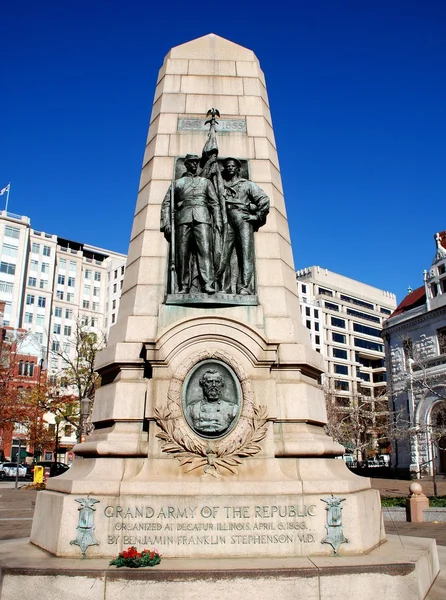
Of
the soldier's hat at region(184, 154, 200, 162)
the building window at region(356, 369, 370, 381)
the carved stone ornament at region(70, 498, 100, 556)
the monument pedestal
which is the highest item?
the building window at region(356, 369, 370, 381)

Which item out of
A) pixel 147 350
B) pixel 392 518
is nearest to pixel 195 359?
pixel 147 350

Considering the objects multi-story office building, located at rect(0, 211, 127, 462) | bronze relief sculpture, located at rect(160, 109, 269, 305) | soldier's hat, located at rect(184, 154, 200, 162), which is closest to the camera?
bronze relief sculpture, located at rect(160, 109, 269, 305)

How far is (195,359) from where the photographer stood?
300 inches

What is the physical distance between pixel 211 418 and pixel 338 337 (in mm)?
94944

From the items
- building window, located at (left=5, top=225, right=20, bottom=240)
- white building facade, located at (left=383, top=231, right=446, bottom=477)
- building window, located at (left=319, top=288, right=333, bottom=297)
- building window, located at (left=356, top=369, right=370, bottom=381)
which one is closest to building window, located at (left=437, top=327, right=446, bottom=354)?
white building facade, located at (left=383, top=231, right=446, bottom=477)

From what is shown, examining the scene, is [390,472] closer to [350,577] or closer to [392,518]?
[392,518]

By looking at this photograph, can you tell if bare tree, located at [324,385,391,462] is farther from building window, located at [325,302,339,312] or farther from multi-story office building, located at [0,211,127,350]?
building window, located at [325,302,339,312]

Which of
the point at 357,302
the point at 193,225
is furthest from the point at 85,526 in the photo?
the point at 357,302

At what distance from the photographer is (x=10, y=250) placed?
267 feet

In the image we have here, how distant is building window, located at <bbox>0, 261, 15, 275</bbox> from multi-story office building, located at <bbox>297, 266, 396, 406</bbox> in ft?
153

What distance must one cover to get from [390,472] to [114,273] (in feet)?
201

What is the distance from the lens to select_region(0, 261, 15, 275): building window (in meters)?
80.3

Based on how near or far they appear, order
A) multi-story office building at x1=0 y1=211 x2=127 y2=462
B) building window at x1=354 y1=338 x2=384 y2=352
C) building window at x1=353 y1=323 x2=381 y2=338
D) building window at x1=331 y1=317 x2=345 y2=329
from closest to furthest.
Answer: multi-story office building at x1=0 y1=211 x2=127 y2=462 < building window at x1=331 y1=317 x2=345 y2=329 < building window at x1=354 y1=338 x2=384 y2=352 < building window at x1=353 y1=323 x2=381 y2=338

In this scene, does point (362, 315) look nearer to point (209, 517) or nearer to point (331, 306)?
point (331, 306)
